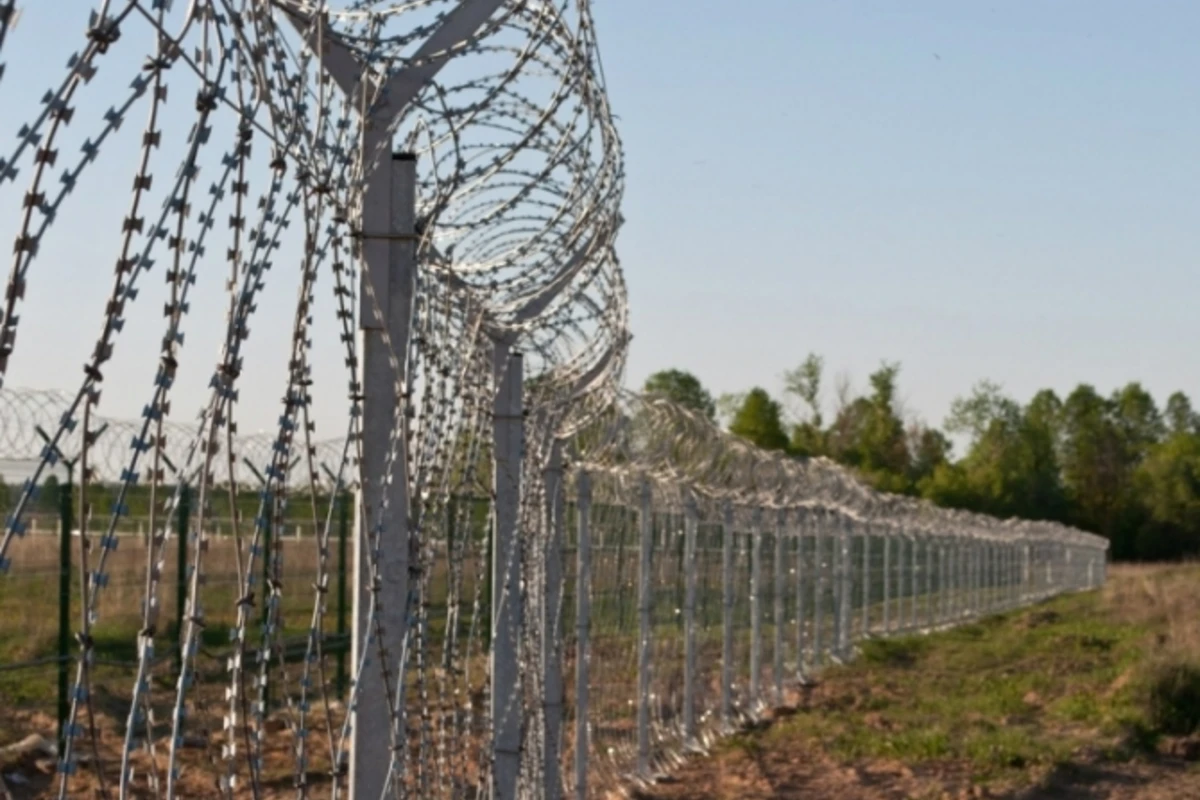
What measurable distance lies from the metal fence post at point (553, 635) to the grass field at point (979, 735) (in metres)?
2.68

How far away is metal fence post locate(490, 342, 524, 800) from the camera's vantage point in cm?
602

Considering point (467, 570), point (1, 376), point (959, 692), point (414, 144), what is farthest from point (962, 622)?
point (1, 376)

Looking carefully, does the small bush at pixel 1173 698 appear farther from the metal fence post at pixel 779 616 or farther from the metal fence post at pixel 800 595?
the metal fence post at pixel 800 595

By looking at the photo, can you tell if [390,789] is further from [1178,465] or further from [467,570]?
[1178,465]

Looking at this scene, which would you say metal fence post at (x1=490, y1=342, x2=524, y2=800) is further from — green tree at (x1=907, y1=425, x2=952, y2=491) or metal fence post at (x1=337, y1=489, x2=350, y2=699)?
green tree at (x1=907, y1=425, x2=952, y2=491)

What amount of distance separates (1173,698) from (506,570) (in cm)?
987

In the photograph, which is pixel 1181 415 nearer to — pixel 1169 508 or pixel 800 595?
pixel 1169 508

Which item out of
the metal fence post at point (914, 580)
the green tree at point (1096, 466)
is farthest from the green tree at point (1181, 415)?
the metal fence post at point (914, 580)

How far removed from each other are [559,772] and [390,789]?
12.2ft

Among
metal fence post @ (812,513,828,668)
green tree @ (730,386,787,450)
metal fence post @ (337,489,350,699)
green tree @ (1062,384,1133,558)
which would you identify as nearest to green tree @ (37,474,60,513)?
metal fence post @ (337,489,350,699)

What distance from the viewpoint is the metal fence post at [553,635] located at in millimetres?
7113

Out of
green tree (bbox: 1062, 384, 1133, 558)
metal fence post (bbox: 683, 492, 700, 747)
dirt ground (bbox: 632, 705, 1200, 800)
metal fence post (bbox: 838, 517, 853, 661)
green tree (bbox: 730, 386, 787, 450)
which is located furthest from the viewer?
green tree (bbox: 1062, 384, 1133, 558)

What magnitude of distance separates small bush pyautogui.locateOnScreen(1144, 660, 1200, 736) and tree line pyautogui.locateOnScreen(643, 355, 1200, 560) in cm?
4421

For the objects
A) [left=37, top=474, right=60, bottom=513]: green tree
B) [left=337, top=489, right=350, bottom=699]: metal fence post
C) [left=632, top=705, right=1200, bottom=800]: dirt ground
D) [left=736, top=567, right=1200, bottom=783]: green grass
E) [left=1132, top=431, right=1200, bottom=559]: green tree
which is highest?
[left=1132, top=431, right=1200, bottom=559]: green tree
